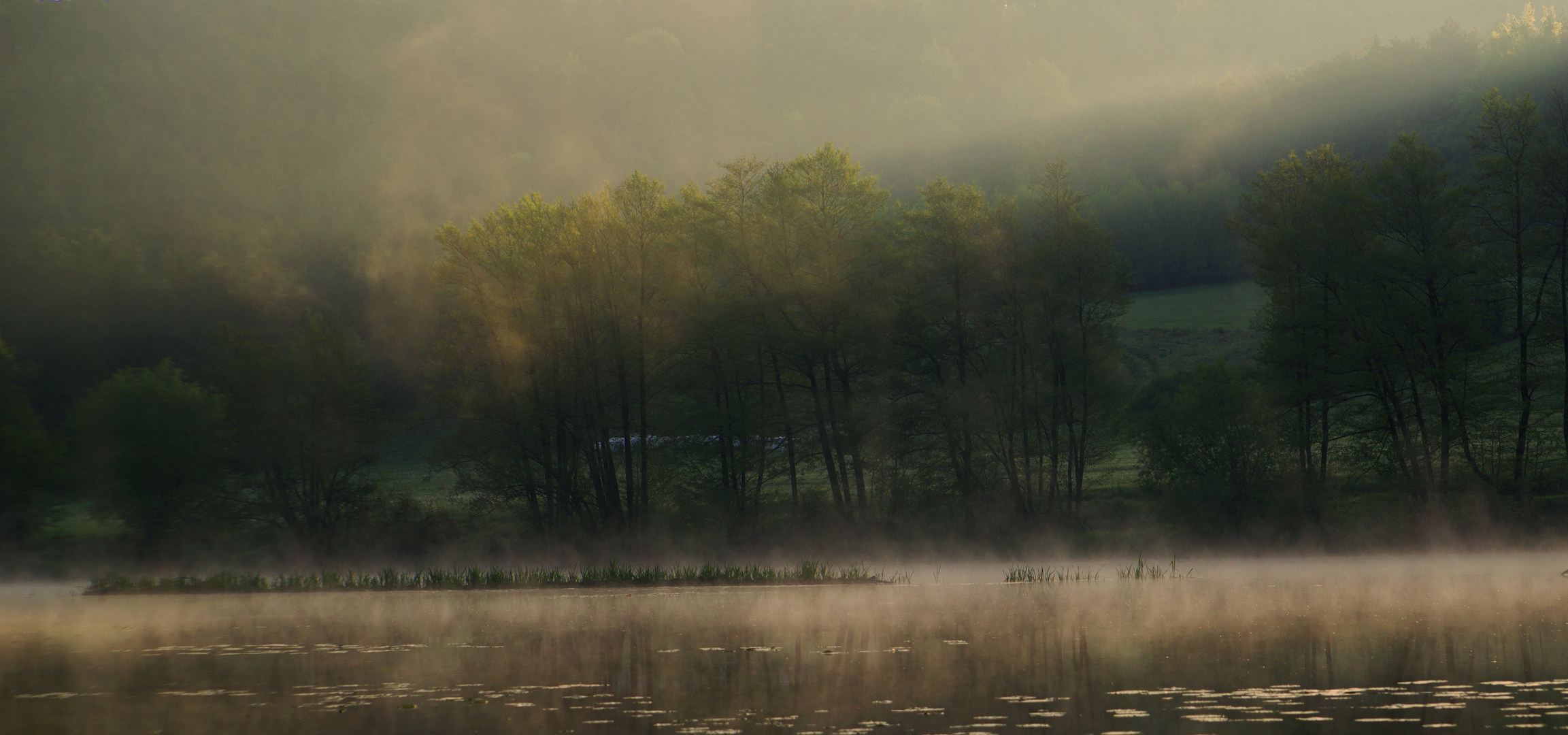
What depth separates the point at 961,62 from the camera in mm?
191500

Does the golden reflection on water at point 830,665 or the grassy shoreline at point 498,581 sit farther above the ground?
the golden reflection on water at point 830,665

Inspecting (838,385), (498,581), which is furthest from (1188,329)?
(498,581)

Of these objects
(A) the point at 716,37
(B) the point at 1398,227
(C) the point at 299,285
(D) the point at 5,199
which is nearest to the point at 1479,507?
(B) the point at 1398,227

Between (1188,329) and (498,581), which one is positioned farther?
(1188,329)

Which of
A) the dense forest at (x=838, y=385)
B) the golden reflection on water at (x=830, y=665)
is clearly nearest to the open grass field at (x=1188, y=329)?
the dense forest at (x=838, y=385)

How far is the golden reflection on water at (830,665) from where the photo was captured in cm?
1363

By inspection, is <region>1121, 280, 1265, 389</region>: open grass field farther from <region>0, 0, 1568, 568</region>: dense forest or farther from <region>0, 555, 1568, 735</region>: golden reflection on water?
<region>0, 555, 1568, 735</region>: golden reflection on water

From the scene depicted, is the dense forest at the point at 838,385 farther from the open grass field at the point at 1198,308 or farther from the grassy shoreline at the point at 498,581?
the open grass field at the point at 1198,308

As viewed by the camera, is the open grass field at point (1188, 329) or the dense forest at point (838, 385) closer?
the dense forest at point (838, 385)

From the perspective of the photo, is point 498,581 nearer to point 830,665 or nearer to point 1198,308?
point 830,665

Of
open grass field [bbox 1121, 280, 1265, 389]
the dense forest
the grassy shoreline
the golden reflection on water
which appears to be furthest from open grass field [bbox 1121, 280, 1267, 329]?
the golden reflection on water

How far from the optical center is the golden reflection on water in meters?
13.6

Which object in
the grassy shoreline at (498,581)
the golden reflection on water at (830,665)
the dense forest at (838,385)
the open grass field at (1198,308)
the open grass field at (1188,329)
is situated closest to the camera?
the golden reflection on water at (830,665)

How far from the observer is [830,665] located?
1845cm
